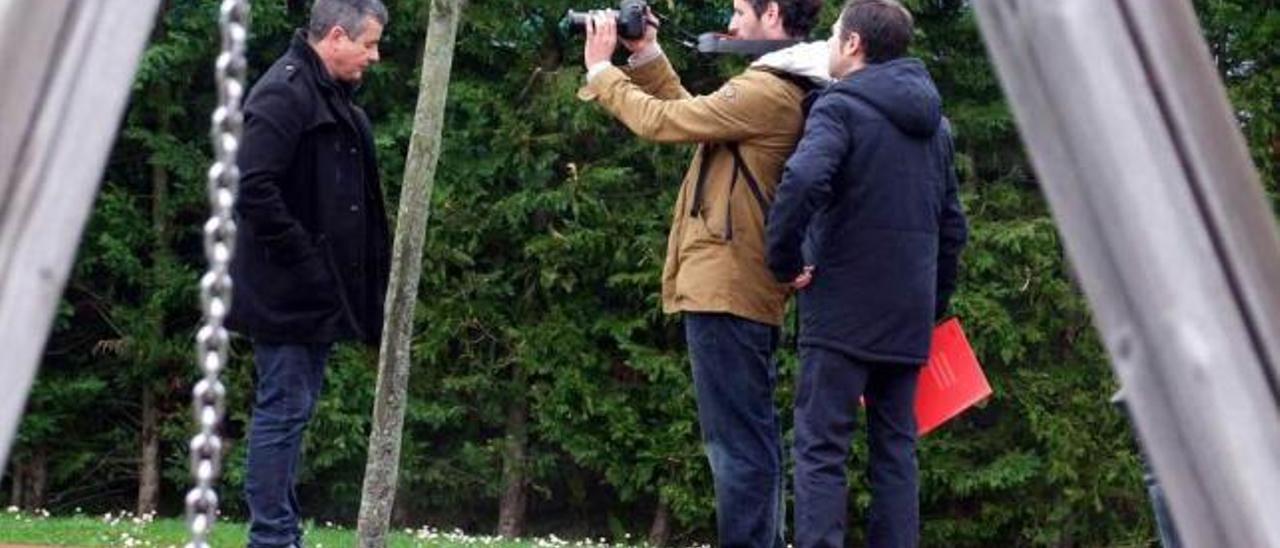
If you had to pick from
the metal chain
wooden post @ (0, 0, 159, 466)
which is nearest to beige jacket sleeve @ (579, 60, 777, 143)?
the metal chain

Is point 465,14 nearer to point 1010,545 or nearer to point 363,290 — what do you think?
point 1010,545

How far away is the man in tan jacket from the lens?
5344 mm

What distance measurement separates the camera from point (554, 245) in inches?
470

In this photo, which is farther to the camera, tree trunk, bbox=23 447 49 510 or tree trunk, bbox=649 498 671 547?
tree trunk, bbox=23 447 49 510

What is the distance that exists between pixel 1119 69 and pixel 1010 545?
10.2 m

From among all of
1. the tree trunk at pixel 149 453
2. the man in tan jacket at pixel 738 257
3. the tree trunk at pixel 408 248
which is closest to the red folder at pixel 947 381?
the man in tan jacket at pixel 738 257

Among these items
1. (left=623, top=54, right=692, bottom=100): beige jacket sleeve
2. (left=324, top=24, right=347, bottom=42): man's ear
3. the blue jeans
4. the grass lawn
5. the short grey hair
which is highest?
the short grey hair

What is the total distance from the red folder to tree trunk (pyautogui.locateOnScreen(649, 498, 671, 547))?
6483mm

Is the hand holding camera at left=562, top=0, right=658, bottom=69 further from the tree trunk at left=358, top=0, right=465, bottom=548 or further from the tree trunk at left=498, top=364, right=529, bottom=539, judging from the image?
the tree trunk at left=498, top=364, right=529, bottom=539

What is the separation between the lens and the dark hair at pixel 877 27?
5.36m

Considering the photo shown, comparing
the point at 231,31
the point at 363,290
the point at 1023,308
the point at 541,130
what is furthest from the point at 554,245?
the point at 231,31

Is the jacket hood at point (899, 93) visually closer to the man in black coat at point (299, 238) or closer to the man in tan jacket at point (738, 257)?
the man in tan jacket at point (738, 257)

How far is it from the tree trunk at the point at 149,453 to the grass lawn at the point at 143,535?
122 cm

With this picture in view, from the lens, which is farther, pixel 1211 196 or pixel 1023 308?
pixel 1023 308
